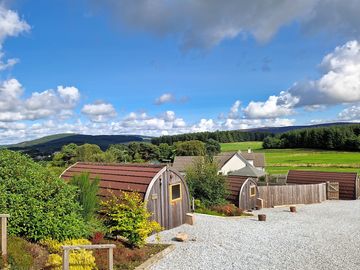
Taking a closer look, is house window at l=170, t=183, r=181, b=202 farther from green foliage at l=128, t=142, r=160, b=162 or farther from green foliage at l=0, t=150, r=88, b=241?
green foliage at l=128, t=142, r=160, b=162

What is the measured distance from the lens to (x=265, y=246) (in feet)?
41.8

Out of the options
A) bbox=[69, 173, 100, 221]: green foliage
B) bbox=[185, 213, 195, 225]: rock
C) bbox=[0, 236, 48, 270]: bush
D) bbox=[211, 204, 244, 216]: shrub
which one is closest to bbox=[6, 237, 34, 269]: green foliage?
bbox=[0, 236, 48, 270]: bush

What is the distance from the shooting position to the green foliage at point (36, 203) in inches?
367

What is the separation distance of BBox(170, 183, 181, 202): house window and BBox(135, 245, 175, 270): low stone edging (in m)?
4.45

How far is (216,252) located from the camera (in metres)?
→ 11.6

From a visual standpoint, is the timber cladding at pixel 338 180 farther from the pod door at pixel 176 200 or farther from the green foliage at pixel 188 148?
the green foliage at pixel 188 148

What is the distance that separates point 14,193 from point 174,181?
8.40m

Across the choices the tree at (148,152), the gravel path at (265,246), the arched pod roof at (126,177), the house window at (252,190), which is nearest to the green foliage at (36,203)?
the gravel path at (265,246)

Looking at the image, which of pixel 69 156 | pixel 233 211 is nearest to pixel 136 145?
pixel 69 156

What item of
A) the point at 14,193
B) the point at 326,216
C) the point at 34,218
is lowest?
the point at 326,216

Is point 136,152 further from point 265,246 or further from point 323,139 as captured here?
point 265,246

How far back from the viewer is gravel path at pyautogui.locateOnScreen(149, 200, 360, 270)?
10.5 m

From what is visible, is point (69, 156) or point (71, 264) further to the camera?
point (69, 156)

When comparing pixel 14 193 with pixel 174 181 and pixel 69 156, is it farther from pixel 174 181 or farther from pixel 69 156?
pixel 69 156
